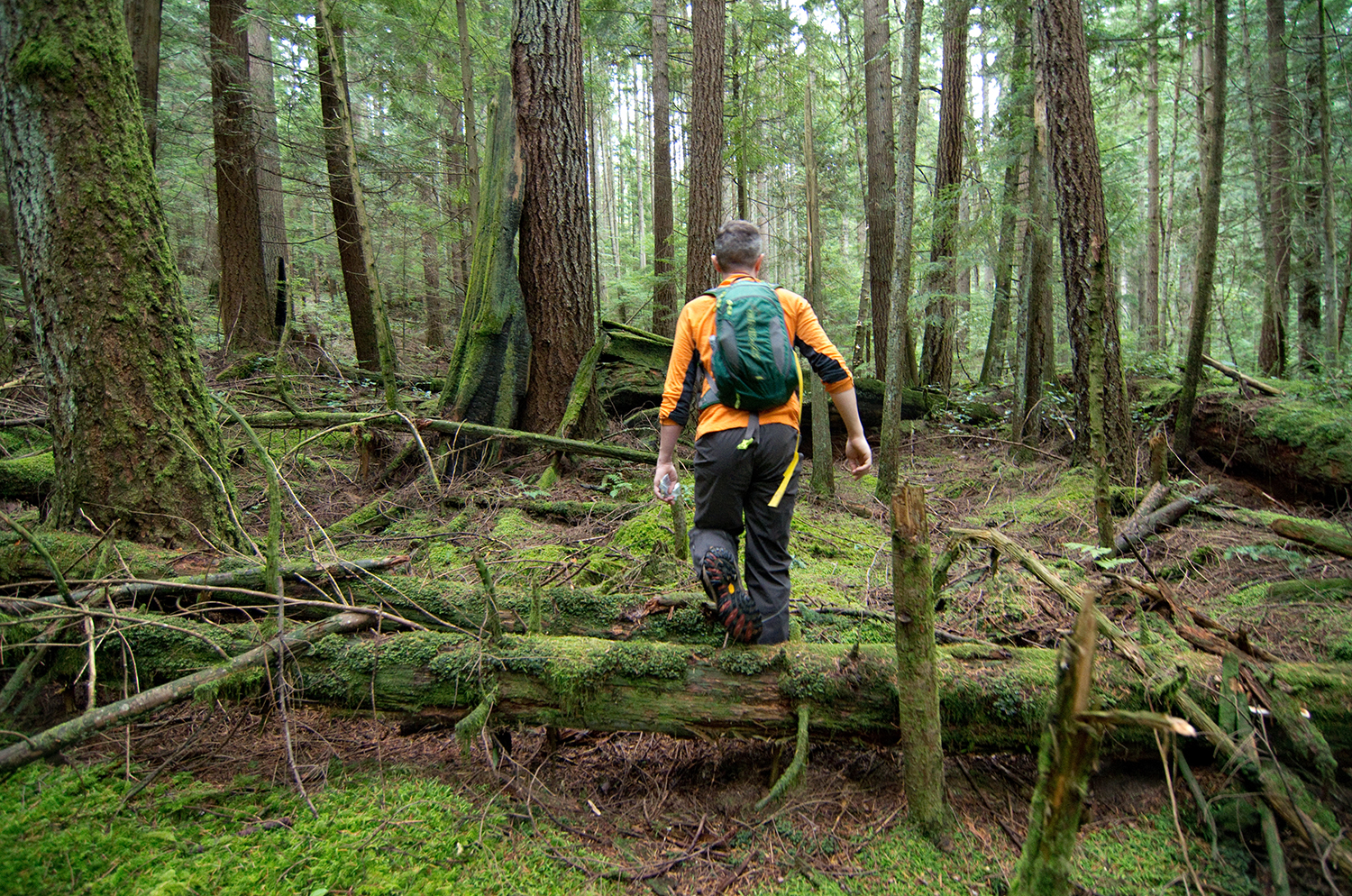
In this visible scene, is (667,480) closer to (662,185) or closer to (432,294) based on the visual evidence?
(662,185)

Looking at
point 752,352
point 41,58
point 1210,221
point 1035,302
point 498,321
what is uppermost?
point 41,58

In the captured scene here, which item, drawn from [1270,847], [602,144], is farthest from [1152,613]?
[602,144]

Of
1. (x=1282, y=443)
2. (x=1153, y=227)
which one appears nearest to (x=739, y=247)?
(x=1282, y=443)

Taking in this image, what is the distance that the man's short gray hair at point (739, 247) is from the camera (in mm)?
3178

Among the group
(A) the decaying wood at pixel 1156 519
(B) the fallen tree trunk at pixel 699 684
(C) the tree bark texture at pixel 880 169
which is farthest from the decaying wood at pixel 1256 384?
(B) the fallen tree trunk at pixel 699 684

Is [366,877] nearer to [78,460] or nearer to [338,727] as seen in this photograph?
[338,727]

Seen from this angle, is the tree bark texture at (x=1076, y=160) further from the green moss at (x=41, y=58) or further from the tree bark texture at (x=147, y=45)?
the tree bark texture at (x=147, y=45)

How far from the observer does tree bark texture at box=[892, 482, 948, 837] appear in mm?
2176

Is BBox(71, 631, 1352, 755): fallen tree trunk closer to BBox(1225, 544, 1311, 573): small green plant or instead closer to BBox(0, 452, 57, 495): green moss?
BBox(1225, 544, 1311, 573): small green plant

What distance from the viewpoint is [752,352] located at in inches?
110

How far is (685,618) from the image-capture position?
311 centimetres

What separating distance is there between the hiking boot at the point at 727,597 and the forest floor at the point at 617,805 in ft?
1.71

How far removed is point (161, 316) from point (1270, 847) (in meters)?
5.57

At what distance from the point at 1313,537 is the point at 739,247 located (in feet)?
10.4
